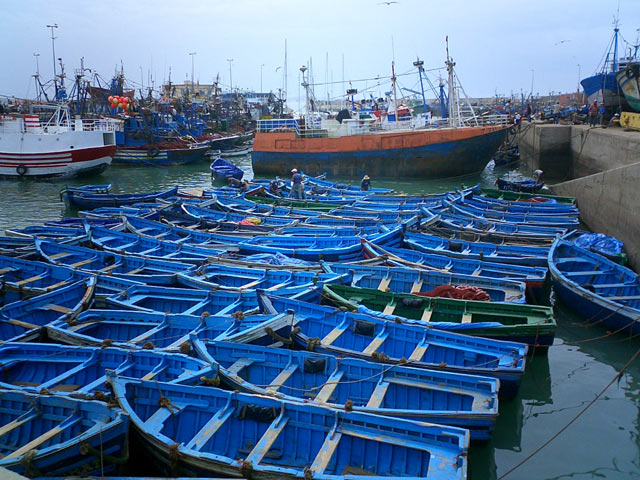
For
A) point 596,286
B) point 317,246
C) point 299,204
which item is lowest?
point 596,286

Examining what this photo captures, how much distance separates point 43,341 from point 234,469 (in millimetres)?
4955

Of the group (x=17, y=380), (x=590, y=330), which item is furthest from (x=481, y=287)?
(x=17, y=380)

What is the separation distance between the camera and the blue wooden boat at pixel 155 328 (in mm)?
8203

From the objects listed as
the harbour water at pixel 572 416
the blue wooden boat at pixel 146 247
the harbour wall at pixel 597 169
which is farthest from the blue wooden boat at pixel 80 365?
the harbour wall at pixel 597 169

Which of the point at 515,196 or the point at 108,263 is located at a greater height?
the point at 515,196

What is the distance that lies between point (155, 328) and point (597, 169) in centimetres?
2362

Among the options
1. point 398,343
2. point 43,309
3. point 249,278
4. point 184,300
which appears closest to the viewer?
point 398,343

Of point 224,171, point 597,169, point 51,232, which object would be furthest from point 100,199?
point 597,169

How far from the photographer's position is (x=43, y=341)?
28.1 feet

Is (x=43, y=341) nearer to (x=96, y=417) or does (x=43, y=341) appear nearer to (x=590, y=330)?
(x=96, y=417)

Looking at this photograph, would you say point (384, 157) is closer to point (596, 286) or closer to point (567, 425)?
point (596, 286)

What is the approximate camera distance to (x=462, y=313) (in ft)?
30.8

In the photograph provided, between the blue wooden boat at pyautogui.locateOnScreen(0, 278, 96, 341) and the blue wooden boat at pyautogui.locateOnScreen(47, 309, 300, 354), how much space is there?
317mm

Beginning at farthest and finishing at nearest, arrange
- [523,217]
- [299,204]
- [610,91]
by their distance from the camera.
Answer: [610,91] → [299,204] → [523,217]
